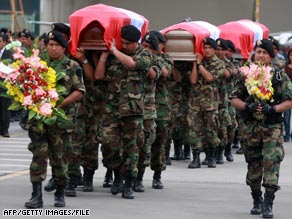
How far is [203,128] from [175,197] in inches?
156

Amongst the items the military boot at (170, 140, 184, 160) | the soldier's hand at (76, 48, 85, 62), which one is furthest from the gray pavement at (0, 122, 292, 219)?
the soldier's hand at (76, 48, 85, 62)

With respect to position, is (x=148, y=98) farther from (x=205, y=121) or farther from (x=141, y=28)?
(x=205, y=121)

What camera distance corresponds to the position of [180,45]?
1440 cm

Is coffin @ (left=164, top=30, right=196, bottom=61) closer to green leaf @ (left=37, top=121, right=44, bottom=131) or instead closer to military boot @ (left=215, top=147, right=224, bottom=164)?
military boot @ (left=215, top=147, right=224, bottom=164)

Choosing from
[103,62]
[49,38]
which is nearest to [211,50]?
[103,62]

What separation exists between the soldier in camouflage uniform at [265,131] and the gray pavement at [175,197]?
382 mm

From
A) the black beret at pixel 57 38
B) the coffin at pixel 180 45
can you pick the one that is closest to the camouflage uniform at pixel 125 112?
the black beret at pixel 57 38

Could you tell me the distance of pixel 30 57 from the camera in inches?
392

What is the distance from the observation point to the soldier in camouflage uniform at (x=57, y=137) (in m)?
10.1

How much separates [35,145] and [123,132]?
158 centimetres

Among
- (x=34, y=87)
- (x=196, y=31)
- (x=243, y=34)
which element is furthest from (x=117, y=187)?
(x=243, y=34)

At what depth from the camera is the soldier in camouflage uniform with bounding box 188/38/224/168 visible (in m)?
15.0

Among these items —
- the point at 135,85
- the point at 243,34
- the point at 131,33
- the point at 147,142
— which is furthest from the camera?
the point at 243,34

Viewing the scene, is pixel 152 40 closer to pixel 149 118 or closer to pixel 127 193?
pixel 149 118
